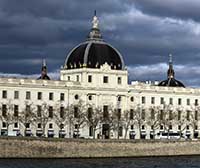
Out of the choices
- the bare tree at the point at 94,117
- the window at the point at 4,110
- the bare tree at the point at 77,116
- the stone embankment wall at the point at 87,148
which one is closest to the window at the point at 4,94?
the window at the point at 4,110

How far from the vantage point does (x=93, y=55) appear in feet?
449

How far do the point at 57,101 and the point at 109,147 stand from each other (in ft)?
74.9

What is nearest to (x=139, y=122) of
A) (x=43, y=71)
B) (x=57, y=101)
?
(x=57, y=101)

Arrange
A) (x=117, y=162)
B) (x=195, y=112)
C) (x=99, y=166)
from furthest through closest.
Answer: (x=195, y=112) < (x=117, y=162) < (x=99, y=166)

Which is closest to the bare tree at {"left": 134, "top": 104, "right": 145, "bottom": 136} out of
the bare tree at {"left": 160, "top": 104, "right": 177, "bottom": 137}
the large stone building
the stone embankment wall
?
the large stone building

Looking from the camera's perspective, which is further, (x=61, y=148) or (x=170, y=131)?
(x=170, y=131)

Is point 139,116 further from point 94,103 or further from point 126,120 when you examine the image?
point 94,103

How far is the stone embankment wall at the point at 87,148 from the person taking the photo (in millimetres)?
104562

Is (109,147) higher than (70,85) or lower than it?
lower

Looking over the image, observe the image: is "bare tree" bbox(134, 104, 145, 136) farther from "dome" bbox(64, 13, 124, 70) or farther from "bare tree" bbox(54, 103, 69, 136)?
"bare tree" bbox(54, 103, 69, 136)

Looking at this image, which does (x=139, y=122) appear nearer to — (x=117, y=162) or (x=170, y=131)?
(x=170, y=131)

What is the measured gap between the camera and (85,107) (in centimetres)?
13538

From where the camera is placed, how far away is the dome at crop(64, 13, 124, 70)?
13650cm

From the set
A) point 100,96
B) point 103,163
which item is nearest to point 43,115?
point 100,96
